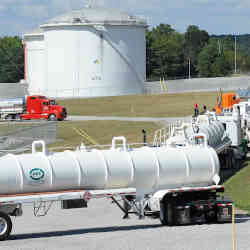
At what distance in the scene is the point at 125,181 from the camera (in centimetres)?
2358

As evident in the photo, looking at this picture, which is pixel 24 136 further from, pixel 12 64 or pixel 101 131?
pixel 12 64

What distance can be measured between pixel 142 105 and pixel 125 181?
72.7 meters

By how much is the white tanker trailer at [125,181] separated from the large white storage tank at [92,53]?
290 feet

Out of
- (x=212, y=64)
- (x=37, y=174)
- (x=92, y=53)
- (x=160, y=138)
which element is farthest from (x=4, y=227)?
(x=212, y=64)

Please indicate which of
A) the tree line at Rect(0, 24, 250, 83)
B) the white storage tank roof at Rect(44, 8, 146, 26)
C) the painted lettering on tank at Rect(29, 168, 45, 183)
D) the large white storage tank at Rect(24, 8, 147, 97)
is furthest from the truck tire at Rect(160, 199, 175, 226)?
the tree line at Rect(0, 24, 250, 83)

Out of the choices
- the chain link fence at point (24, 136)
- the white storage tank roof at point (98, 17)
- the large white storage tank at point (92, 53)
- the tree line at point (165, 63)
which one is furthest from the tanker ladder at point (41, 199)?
the tree line at point (165, 63)

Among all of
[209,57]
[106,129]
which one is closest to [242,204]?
[106,129]

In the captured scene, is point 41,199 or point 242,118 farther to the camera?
point 242,118

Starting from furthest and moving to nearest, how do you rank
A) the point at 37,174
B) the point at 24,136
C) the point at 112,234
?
the point at 24,136 → the point at 112,234 → the point at 37,174

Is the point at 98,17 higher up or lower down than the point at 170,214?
higher up

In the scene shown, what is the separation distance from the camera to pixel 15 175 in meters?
21.8

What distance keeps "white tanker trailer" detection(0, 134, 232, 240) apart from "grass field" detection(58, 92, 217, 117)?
55685mm

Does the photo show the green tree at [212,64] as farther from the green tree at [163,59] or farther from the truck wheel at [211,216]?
the truck wheel at [211,216]

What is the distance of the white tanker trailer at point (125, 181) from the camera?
72.1ft
